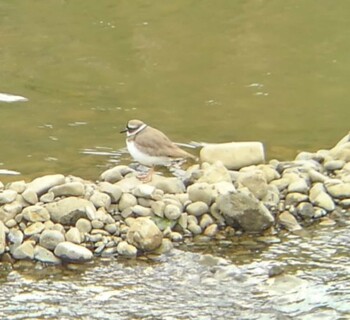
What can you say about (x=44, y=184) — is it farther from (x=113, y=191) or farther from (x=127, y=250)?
(x=127, y=250)

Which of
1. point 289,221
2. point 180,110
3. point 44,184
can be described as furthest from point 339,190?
point 180,110

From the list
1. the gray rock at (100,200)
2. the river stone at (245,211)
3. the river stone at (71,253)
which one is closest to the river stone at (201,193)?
the river stone at (245,211)

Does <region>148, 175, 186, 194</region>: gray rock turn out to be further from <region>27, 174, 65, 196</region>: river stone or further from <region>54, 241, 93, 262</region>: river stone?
<region>54, 241, 93, 262</region>: river stone

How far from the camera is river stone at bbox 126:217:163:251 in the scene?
27.0ft

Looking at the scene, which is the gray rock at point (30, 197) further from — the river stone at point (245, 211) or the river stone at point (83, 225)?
the river stone at point (245, 211)

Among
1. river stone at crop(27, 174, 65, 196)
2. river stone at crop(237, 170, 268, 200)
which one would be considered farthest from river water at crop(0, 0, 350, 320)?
river stone at crop(27, 174, 65, 196)

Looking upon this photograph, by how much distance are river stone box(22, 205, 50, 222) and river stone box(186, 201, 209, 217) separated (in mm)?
1262

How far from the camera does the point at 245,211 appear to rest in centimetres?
867

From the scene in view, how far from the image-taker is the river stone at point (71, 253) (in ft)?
26.5

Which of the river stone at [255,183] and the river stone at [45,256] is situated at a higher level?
the river stone at [255,183]

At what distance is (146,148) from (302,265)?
7.60ft

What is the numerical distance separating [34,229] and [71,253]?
453 millimetres

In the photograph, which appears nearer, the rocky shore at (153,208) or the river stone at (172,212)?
the rocky shore at (153,208)

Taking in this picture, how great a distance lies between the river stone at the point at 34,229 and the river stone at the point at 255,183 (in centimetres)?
196
